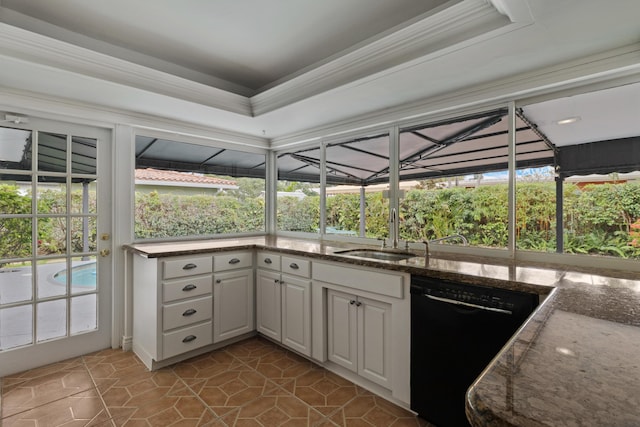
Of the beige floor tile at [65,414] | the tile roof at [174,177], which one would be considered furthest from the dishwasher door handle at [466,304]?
the tile roof at [174,177]

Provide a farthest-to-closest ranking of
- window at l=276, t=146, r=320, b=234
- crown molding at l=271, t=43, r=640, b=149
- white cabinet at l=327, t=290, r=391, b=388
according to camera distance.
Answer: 1. window at l=276, t=146, r=320, b=234
2. white cabinet at l=327, t=290, r=391, b=388
3. crown molding at l=271, t=43, r=640, b=149

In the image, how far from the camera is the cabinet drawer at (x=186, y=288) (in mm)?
2590

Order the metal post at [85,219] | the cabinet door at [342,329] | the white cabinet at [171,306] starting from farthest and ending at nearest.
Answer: the metal post at [85,219] → the white cabinet at [171,306] → the cabinet door at [342,329]

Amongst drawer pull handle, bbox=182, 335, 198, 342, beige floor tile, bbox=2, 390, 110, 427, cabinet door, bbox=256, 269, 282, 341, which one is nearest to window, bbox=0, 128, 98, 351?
beige floor tile, bbox=2, 390, 110, 427

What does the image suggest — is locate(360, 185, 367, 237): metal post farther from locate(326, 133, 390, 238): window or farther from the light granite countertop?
the light granite countertop

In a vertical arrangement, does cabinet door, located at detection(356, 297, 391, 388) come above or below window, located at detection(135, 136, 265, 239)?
below

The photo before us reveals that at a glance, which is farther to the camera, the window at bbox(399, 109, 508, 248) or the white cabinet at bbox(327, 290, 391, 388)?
the window at bbox(399, 109, 508, 248)

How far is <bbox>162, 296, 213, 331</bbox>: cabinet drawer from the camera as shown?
102 inches

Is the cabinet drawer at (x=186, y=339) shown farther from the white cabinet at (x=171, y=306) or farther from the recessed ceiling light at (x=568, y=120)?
the recessed ceiling light at (x=568, y=120)

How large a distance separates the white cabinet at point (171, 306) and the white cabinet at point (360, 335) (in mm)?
1103

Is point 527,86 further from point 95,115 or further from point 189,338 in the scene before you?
point 95,115

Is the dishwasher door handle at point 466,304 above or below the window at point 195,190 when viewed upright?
below

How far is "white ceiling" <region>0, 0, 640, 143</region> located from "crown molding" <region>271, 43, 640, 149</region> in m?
0.01

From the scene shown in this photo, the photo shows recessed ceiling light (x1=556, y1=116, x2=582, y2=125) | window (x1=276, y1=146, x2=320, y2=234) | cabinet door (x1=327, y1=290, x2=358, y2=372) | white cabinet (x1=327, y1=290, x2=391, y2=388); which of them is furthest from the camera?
window (x1=276, y1=146, x2=320, y2=234)
